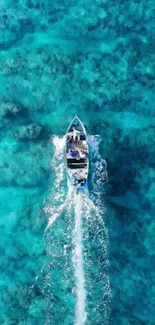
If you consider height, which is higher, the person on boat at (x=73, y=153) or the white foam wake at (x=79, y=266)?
the person on boat at (x=73, y=153)

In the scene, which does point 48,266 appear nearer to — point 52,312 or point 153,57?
point 52,312

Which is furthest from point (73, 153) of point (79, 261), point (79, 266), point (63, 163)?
point (79, 266)

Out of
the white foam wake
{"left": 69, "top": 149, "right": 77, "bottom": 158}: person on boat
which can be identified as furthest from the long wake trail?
{"left": 69, "top": 149, "right": 77, "bottom": 158}: person on boat

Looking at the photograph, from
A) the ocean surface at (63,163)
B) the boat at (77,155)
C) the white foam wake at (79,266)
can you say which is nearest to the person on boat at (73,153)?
the boat at (77,155)

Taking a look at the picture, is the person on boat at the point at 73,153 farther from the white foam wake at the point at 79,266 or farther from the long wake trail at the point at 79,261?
the white foam wake at the point at 79,266

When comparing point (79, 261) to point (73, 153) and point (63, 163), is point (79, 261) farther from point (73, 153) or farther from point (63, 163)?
point (73, 153)

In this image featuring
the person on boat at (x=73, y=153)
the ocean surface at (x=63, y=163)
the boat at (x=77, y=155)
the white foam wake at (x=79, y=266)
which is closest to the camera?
the boat at (x=77, y=155)
